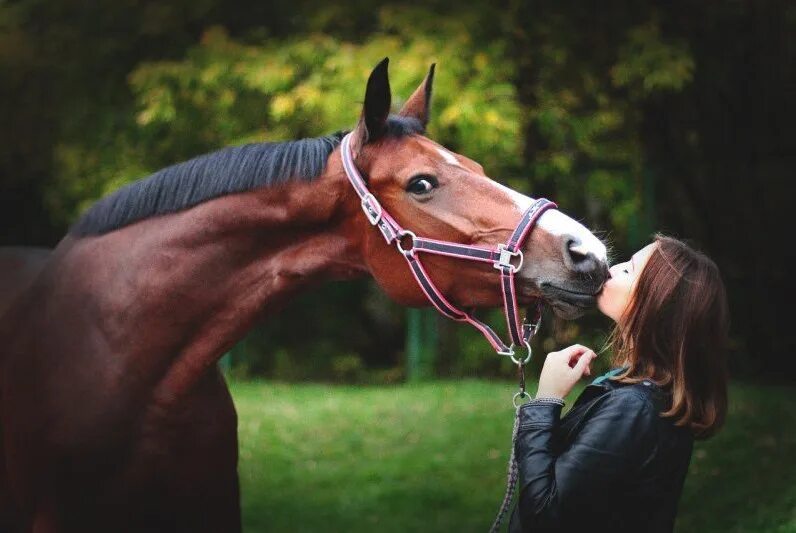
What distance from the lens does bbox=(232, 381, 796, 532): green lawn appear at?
18.4 ft

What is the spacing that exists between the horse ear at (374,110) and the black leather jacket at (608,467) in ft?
3.47

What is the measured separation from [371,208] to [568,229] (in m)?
0.62

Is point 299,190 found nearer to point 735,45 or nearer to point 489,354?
point 735,45

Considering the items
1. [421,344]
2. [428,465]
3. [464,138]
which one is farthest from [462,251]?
[421,344]

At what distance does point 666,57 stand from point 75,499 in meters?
5.04

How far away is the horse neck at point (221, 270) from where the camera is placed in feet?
9.35

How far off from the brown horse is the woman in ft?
1.56

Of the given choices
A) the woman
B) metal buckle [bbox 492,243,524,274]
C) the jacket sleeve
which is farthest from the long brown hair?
metal buckle [bbox 492,243,524,274]

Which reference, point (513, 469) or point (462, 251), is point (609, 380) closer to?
point (513, 469)

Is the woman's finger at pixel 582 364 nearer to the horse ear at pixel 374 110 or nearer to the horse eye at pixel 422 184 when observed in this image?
the horse eye at pixel 422 184

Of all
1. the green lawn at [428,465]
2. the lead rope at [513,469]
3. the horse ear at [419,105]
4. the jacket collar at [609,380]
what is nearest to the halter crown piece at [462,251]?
the lead rope at [513,469]

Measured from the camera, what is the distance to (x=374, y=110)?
280 centimetres

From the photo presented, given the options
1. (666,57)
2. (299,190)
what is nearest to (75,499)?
(299,190)

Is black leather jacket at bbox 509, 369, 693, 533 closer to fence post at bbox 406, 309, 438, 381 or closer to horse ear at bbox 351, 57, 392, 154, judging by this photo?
horse ear at bbox 351, 57, 392, 154
